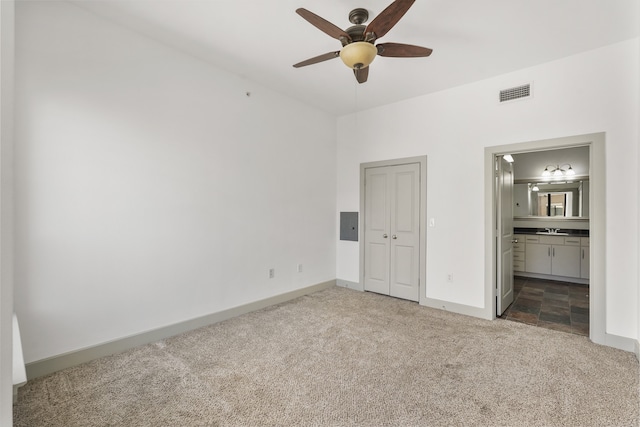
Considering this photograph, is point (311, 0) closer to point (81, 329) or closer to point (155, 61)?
point (155, 61)

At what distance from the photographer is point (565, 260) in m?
5.52

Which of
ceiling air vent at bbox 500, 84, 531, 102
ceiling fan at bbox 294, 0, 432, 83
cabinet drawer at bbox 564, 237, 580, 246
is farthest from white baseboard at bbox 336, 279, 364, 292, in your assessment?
cabinet drawer at bbox 564, 237, 580, 246

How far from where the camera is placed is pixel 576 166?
5.68m

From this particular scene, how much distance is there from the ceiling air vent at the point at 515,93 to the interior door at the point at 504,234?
0.73m

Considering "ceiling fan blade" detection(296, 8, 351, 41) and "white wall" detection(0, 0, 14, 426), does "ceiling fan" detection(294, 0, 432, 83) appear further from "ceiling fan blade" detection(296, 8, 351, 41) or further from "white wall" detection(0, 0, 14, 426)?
"white wall" detection(0, 0, 14, 426)

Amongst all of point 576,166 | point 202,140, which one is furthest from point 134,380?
point 576,166

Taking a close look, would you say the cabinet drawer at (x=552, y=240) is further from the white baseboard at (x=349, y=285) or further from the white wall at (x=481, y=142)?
the white baseboard at (x=349, y=285)

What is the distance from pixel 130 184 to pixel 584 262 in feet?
23.7

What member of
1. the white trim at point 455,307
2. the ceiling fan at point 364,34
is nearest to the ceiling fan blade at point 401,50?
the ceiling fan at point 364,34

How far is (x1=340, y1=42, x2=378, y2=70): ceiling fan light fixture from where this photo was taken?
2.21 metres

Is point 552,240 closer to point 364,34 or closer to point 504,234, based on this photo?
point 504,234

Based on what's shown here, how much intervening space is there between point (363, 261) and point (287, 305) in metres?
1.53

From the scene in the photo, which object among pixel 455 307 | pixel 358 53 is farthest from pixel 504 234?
pixel 358 53

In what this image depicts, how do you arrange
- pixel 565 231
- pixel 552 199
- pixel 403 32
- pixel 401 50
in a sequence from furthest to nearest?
pixel 552 199 < pixel 565 231 < pixel 403 32 < pixel 401 50
